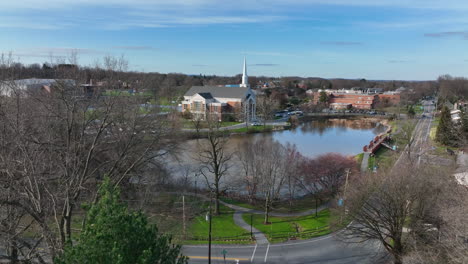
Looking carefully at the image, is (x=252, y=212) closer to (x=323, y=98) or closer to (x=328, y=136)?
(x=328, y=136)

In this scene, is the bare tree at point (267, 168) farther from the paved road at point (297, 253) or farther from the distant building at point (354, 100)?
the distant building at point (354, 100)

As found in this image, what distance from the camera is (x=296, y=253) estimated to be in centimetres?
1348

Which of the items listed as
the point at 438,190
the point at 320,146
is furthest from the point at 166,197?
the point at 320,146

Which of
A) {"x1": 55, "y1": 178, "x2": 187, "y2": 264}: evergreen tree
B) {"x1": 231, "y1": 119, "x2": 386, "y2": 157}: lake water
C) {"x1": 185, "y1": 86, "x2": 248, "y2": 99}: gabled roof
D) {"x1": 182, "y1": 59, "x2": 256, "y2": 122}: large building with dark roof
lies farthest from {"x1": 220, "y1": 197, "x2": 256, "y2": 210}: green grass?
{"x1": 185, "y1": 86, "x2": 248, "y2": 99}: gabled roof

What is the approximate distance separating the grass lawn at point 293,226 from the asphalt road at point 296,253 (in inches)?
24.3

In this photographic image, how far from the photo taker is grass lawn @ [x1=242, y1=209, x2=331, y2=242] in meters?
15.1

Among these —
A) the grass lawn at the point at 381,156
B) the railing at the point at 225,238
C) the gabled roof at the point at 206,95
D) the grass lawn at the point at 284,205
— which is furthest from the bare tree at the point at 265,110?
the railing at the point at 225,238

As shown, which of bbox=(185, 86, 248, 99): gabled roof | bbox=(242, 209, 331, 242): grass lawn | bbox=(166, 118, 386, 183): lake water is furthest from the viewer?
bbox=(185, 86, 248, 99): gabled roof

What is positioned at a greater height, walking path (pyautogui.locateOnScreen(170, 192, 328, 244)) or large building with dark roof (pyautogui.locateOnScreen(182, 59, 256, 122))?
large building with dark roof (pyautogui.locateOnScreen(182, 59, 256, 122))

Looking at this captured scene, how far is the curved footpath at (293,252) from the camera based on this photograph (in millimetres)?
12922

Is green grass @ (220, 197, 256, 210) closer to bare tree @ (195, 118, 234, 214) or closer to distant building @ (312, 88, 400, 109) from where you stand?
bare tree @ (195, 118, 234, 214)

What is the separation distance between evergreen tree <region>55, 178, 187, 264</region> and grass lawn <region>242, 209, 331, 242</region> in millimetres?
9405

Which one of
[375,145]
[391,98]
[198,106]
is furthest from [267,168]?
[391,98]

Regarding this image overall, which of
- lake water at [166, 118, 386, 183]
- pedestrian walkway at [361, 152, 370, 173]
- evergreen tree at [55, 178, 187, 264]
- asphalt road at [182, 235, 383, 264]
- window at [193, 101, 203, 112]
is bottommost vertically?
asphalt road at [182, 235, 383, 264]
